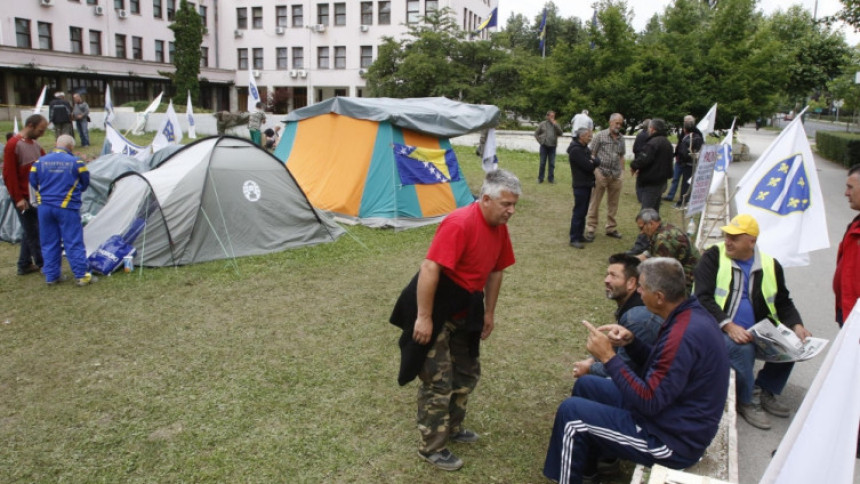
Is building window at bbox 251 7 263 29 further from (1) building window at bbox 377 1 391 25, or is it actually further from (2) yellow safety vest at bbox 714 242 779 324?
(2) yellow safety vest at bbox 714 242 779 324

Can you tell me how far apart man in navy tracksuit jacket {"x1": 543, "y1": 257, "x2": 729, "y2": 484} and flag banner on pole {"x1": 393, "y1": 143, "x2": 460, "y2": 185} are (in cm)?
684

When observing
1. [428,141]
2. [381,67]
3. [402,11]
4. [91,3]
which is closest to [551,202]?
[428,141]

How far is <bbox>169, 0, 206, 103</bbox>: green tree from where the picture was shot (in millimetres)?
35719

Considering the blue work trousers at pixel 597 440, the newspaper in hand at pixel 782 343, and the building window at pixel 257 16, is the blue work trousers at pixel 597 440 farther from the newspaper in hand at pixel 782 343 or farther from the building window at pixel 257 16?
the building window at pixel 257 16

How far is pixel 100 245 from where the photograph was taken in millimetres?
7258

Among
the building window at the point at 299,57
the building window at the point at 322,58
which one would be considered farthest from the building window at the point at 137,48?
the building window at the point at 322,58

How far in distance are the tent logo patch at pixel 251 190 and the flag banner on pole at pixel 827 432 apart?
7341mm

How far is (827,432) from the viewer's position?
1693mm

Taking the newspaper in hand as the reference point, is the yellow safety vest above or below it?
above

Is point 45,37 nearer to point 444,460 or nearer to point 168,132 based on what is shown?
point 168,132

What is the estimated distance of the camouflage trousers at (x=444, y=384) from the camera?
3.45 meters

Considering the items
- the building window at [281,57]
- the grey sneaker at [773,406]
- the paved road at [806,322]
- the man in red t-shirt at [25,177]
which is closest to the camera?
the paved road at [806,322]

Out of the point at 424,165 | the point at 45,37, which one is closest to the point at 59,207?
the point at 424,165

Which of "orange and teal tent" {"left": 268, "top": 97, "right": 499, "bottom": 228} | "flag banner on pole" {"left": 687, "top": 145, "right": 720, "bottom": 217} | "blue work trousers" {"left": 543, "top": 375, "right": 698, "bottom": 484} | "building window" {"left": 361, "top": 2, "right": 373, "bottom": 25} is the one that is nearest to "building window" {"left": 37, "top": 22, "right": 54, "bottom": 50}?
"building window" {"left": 361, "top": 2, "right": 373, "bottom": 25}
